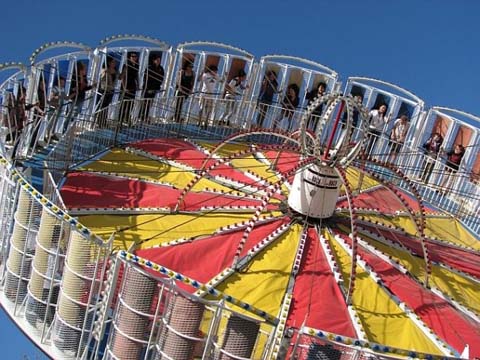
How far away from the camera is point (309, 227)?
43.6ft

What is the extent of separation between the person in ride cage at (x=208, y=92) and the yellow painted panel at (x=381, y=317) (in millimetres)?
9821

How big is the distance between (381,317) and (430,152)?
10.9 meters

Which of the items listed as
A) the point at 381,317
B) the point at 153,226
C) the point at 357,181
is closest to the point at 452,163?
the point at 357,181

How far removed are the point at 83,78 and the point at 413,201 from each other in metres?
10.6

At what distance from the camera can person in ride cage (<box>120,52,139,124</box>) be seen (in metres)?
19.5

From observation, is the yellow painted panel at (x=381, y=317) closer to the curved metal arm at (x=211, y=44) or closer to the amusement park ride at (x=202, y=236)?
the amusement park ride at (x=202, y=236)

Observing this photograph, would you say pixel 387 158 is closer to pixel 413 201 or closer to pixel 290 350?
pixel 413 201

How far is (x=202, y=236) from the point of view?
12.9 meters

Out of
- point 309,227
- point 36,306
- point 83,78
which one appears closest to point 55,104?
point 83,78

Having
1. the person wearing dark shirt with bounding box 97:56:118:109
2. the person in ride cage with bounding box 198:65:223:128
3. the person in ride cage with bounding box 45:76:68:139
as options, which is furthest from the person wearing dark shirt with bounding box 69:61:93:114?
the person in ride cage with bounding box 198:65:223:128

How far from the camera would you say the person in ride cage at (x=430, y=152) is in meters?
21.1

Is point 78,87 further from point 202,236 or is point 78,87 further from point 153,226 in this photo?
point 202,236

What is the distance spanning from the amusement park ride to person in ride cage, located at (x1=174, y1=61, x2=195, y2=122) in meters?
0.71

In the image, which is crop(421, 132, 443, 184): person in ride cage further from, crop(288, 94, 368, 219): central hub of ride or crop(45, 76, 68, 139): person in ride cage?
crop(45, 76, 68, 139): person in ride cage
